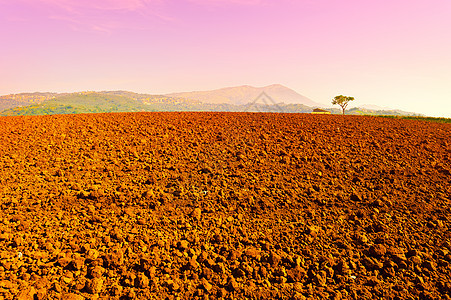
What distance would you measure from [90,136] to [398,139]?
12.9 metres

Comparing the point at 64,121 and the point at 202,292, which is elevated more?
the point at 64,121

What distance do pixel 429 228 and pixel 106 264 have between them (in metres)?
6.34

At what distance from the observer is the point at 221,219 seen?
196 inches

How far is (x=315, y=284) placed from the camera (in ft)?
12.3

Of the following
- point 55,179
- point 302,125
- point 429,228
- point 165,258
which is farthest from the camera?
point 302,125

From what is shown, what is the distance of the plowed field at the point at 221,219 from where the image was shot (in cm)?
367

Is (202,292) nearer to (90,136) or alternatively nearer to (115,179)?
(115,179)

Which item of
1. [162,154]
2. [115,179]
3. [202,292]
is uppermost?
[162,154]

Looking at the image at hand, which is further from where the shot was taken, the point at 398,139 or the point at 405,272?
the point at 398,139

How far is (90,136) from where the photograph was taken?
9555 millimetres

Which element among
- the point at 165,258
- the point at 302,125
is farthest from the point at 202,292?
the point at 302,125

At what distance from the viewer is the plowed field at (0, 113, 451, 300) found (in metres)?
3.67

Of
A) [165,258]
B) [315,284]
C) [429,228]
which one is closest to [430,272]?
[429,228]

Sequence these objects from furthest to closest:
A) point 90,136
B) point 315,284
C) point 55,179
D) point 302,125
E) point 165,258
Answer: point 302,125, point 90,136, point 55,179, point 165,258, point 315,284
